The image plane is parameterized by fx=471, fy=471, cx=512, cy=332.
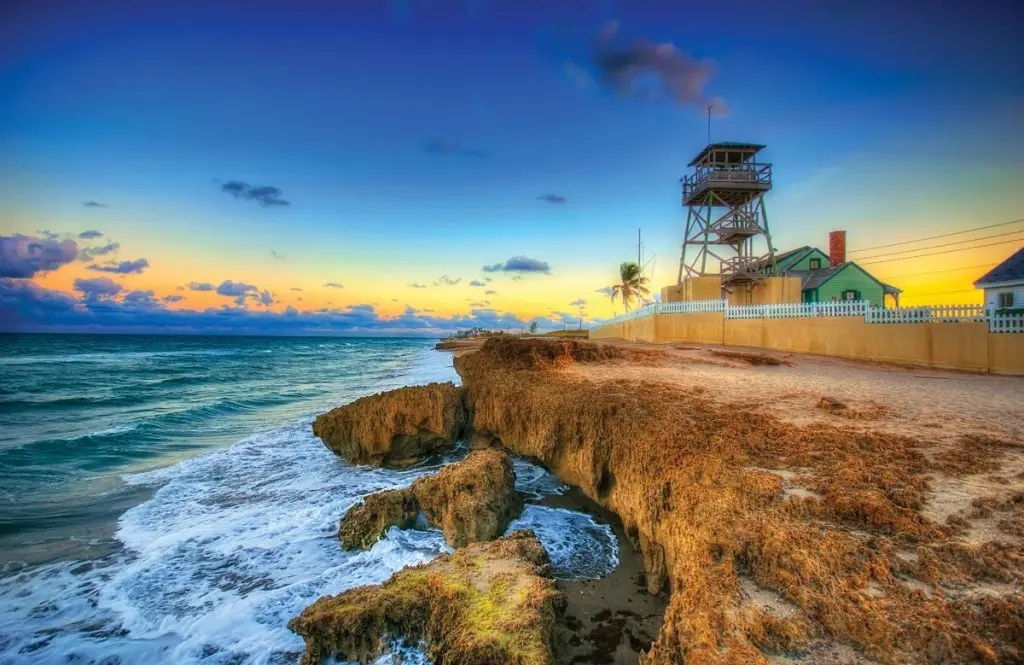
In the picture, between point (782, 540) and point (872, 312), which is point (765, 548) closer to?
point (782, 540)

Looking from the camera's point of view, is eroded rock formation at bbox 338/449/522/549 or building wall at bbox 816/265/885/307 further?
building wall at bbox 816/265/885/307

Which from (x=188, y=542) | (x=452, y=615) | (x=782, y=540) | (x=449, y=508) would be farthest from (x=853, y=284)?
(x=188, y=542)

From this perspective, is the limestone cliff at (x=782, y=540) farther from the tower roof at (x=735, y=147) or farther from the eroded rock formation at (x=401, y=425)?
the tower roof at (x=735, y=147)

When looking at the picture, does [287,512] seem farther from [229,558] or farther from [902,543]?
[902,543]

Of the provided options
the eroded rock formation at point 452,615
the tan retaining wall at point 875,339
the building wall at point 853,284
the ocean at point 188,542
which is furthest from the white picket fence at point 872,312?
the eroded rock formation at point 452,615

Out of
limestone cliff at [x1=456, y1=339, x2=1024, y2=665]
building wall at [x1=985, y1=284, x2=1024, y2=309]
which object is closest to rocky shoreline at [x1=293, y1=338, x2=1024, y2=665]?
limestone cliff at [x1=456, y1=339, x2=1024, y2=665]

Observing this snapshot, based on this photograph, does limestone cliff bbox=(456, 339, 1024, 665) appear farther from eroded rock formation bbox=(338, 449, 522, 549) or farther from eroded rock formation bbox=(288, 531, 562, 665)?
eroded rock formation bbox=(338, 449, 522, 549)

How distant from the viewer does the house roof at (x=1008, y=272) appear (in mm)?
24406

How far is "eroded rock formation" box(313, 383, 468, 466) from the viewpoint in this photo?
1042cm

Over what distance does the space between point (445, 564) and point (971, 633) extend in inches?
153

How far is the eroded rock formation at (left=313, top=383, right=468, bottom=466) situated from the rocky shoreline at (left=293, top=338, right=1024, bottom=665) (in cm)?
267

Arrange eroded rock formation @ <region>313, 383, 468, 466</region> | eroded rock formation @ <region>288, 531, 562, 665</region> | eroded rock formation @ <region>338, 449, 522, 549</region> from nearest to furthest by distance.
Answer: eroded rock formation @ <region>288, 531, 562, 665</region>, eroded rock formation @ <region>338, 449, 522, 549</region>, eroded rock formation @ <region>313, 383, 468, 466</region>

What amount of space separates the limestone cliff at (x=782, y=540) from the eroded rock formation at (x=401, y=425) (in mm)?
3492

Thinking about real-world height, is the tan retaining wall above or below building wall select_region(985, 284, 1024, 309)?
below
